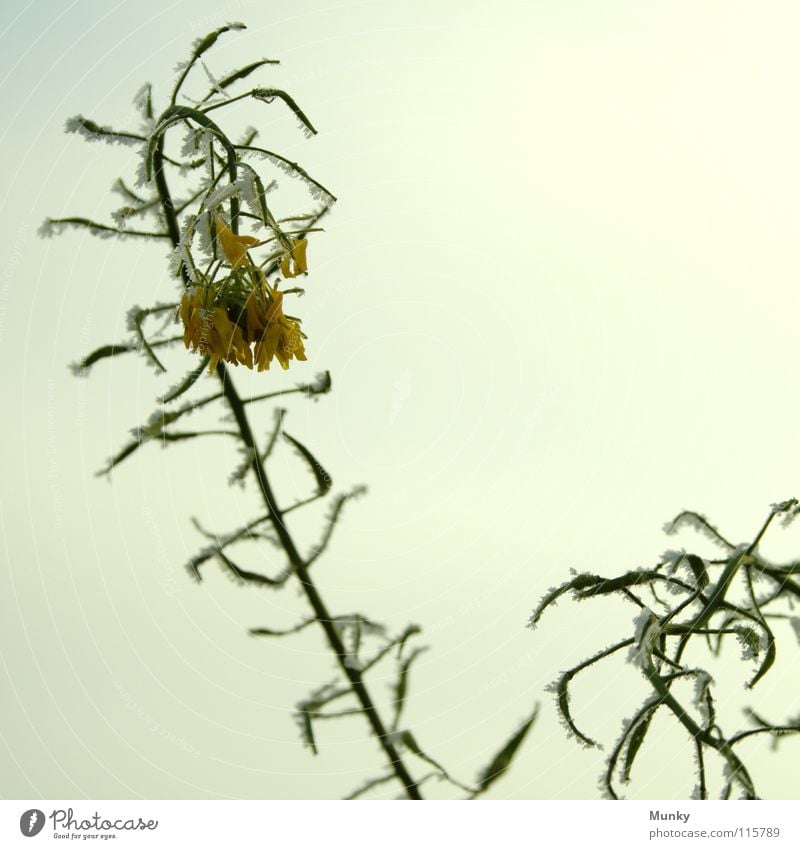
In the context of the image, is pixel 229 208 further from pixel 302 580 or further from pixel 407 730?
pixel 407 730

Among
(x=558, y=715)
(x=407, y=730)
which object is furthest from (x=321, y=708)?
(x=558, y=715)

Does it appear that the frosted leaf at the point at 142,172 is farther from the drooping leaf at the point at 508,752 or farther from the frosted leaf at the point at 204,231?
the drooping leaf at the point at 508,752

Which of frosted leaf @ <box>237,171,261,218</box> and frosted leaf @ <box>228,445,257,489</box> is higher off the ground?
frosted leaf @ <box>237,171,261,218</box>
